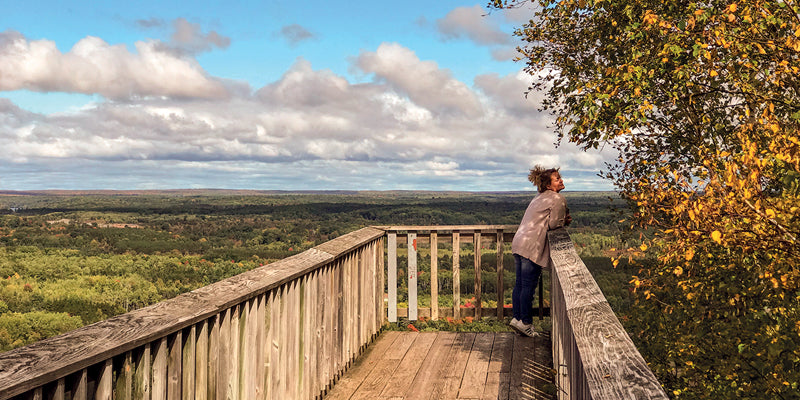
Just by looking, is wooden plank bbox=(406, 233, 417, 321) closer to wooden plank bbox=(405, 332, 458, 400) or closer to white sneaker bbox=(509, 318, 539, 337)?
wooden plank bbox=(405, 332, 458, 400)

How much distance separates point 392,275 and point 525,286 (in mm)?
1457

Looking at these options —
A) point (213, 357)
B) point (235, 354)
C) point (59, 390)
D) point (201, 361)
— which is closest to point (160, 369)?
point (201, 361)

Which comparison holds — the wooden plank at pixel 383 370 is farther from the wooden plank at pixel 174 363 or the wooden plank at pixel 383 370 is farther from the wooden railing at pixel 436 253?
the wooden plank at pixel 174 363

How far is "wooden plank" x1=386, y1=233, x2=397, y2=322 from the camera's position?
6527 millimetres

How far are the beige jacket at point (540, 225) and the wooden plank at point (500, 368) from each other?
34.8 inches

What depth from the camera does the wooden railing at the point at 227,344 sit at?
5.71 feet

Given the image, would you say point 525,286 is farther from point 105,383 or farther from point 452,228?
point 105,383

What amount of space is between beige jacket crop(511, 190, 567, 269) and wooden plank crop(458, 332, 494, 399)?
0.97 m

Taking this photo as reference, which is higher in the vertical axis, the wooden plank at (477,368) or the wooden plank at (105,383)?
the wooden plank at (105,383)

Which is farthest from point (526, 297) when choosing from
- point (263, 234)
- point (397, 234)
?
point (263, 234)

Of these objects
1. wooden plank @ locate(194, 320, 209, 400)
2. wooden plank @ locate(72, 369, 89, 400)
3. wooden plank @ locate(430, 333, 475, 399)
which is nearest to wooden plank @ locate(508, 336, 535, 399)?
wooden plank @ locate(430, 333, 475, 399)

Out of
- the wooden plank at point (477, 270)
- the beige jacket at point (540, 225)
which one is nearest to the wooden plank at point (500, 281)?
the wooden plank at point (477, 270)

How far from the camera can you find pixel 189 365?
2.46 metres

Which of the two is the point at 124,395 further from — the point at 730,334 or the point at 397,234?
the point at 730,334
